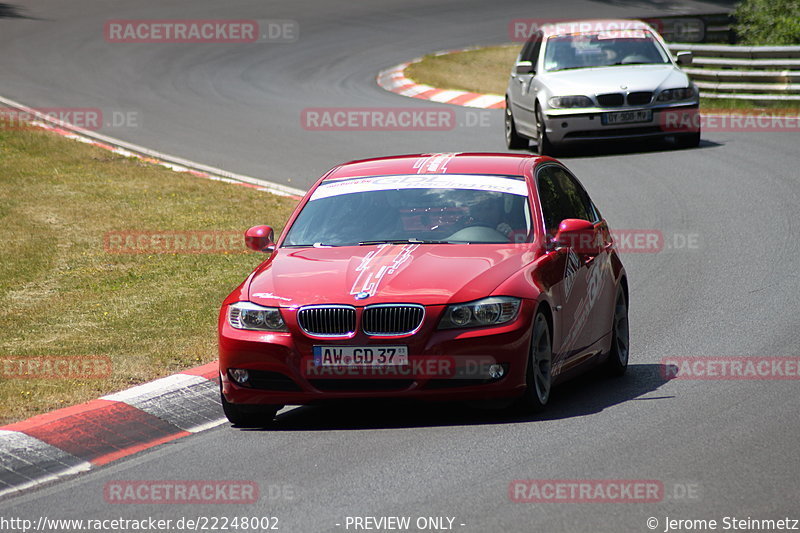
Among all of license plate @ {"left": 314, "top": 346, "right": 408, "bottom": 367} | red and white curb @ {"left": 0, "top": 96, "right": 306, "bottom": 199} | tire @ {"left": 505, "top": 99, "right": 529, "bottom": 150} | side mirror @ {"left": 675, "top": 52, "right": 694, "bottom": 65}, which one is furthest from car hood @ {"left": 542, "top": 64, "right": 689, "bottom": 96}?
license plate @ {"left": 314, "top": 346, "right": 408, "bottom": 367}

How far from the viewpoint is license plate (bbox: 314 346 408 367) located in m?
7.61

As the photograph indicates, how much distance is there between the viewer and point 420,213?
28.9 ft

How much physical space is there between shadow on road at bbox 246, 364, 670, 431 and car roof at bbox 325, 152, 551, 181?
148 centimetres

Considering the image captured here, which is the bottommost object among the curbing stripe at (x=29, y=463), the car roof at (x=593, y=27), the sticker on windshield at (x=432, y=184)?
the curbing stripe at (x=29, y=463)

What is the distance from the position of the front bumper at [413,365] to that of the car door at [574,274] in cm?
73

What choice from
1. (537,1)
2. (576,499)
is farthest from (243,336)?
(537,1)

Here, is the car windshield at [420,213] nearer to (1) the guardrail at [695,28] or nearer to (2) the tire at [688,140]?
(2) the tire at [688,140]

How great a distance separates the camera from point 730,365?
9.21 m

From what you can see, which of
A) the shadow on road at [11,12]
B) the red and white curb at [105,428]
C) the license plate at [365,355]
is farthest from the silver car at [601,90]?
the shadow on road at [11,12]

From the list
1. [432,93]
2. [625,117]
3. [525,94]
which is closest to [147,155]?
[525,94]

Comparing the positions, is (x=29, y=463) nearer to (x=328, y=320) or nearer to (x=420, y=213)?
(x=328, y=320)

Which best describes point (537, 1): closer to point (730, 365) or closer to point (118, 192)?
point (118, 192)

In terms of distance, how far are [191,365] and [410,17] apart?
3149cm

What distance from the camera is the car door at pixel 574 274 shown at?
28.1 feet
